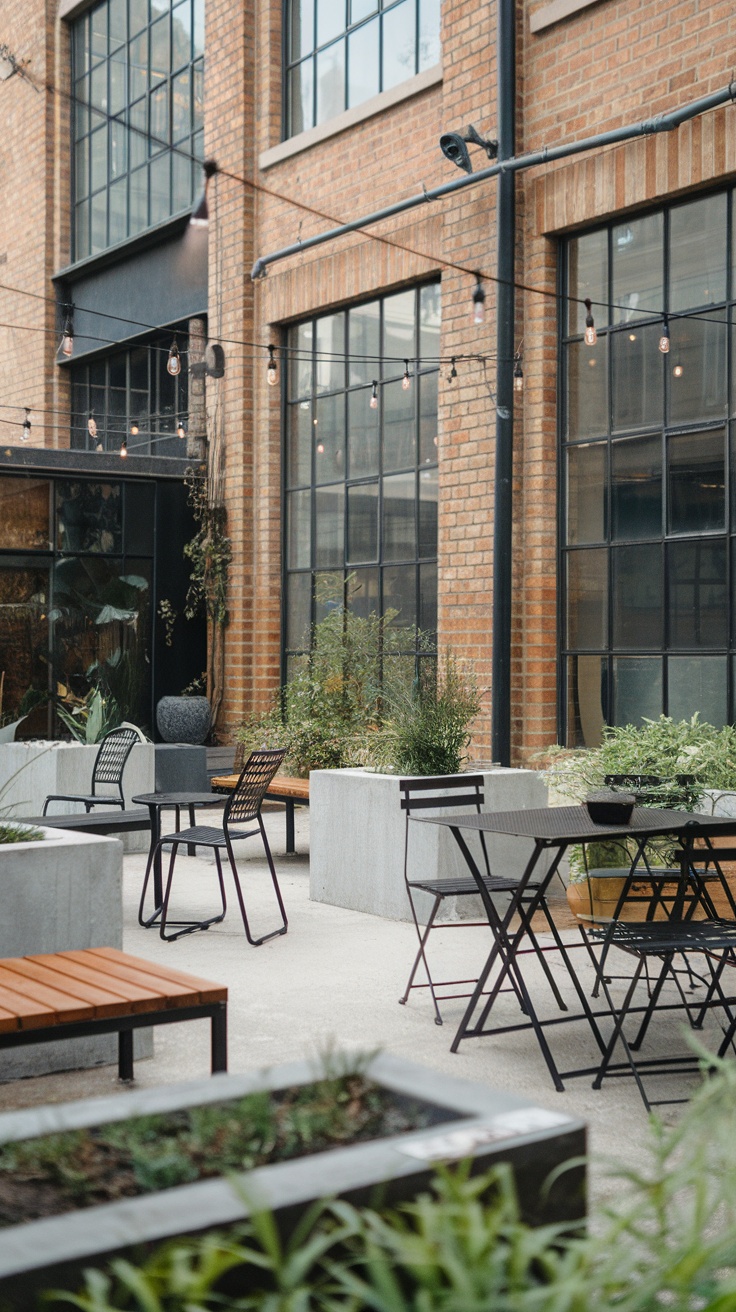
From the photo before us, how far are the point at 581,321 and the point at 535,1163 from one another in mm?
8836

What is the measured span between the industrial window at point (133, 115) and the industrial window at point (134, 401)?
4.75 feet

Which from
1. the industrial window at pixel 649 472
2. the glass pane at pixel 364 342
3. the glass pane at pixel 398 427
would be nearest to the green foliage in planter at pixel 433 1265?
the industrial window at pixel 649 472

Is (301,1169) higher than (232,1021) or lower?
higher

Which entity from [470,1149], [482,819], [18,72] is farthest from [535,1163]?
[18,72]

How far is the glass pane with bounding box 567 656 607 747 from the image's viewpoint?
10.2 metres

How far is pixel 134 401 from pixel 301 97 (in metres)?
4.79

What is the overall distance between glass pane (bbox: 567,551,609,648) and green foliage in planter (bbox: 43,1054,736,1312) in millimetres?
8272

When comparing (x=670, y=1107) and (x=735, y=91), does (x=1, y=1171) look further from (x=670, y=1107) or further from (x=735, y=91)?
(x=735, y=91)

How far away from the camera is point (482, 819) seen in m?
5.71

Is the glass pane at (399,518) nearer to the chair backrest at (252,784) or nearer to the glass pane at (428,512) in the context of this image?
the glass pane at (428,512)

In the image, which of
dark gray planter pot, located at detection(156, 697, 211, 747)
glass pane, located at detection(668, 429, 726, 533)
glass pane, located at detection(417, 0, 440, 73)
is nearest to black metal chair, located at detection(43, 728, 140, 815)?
dark gray planter pot, located at detection(156, 697, 211, 747)

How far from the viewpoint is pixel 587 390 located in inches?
406

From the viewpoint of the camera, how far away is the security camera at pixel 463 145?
1012 cm

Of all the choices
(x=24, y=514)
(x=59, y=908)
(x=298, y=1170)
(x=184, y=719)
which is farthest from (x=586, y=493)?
(x=298, y=1170)
